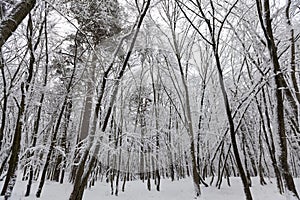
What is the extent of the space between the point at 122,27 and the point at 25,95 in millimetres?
4362

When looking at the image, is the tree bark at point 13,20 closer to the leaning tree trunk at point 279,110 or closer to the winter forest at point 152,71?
the winter forest at point 152,71

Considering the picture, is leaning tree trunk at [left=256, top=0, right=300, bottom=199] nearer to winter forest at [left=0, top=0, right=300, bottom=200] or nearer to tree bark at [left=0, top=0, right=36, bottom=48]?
winter forest at [left=0, top=0, right=300, bottom=200]

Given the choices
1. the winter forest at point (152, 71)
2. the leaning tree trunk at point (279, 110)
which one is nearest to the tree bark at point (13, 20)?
the winter forest at point (152, 71)

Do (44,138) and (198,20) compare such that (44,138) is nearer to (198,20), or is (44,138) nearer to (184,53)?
(184,53)

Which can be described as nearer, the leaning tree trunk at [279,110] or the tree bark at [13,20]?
the tree bark at [13,20]

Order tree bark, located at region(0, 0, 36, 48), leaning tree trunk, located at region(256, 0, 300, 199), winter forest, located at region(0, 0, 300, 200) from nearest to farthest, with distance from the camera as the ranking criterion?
tree bark, located at region(0, 0, 36, 48) → leaning tree trunk, located at region(256, 0, 300, 199) → winter forest, located at region(0, 0, 300, 200)

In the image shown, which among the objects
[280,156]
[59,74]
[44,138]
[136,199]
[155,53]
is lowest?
[136,199]

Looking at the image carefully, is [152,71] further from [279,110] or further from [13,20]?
[13,20]

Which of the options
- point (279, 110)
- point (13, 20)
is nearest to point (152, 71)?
point (279, 110)

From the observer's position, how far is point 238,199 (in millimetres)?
7844

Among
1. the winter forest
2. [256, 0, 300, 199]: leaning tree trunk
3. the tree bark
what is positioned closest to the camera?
the tree bark

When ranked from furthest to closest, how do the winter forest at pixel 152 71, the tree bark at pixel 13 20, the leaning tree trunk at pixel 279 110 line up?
the winter forest at pixel 152 71
the leaning tree trunk at pixel 279 110
the tree bark at pixel 13 20

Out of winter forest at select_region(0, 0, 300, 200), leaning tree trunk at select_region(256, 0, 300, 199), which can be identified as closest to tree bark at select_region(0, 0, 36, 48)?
winter forest at select_region(0, 0, 300, 200)

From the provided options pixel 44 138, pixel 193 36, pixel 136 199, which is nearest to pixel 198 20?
pixel 193 36
